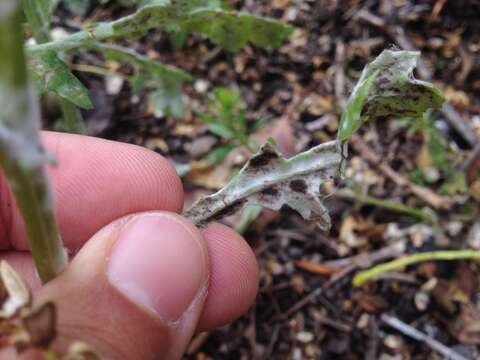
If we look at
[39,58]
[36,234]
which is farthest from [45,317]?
[39,58]

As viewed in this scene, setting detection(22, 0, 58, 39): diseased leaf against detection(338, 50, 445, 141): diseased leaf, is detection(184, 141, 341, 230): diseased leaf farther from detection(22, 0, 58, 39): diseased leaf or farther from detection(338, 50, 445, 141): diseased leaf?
detection(22, 0, 58, 39): diseased leaf

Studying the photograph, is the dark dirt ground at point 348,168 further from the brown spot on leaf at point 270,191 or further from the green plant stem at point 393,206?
the brown spot on leaf at point 270,191

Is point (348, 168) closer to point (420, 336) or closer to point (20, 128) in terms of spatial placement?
point (420, 336)

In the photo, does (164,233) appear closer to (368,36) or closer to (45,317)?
(45,317)

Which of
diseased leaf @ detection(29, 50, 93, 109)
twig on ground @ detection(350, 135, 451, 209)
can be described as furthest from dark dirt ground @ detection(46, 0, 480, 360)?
diseased leaf @ detection(29, 50, 93, 109)

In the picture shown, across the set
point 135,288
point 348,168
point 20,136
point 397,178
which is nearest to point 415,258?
point 397,178

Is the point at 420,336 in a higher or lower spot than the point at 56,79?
lower
